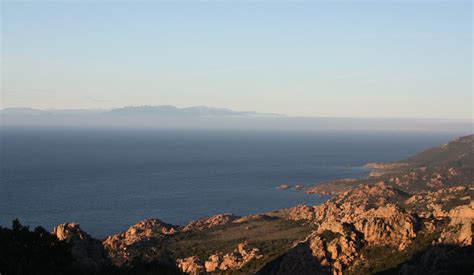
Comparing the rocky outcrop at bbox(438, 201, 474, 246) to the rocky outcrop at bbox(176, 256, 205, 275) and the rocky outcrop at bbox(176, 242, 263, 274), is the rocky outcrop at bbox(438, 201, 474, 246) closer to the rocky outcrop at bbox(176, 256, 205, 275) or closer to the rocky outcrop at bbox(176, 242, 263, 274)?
the rocky outcrop at bbox(176, 242, 263, 274)

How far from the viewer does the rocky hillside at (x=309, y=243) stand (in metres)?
47.1

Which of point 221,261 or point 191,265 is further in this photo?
point 221,261

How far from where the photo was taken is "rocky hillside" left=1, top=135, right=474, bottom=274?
47.1 metres

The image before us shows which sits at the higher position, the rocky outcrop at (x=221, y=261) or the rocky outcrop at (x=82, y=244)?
the rocky outcrop at (x=82, y=244)

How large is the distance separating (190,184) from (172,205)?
1627 inches

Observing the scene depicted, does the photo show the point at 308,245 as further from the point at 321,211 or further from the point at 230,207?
the point at 230,207

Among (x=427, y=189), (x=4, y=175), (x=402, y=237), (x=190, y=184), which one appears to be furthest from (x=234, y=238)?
(x=4, y=175)

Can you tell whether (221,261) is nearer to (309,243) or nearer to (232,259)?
(232,259)

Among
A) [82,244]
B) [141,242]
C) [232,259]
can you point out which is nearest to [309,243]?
[232,259]

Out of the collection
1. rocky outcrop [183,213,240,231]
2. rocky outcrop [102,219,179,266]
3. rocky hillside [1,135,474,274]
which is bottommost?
rocky outcrop [183,213,240,231]

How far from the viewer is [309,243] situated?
59.2 m

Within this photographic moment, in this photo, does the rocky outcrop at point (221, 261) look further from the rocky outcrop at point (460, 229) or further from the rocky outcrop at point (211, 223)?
the rocky outcrop at point (211, 223)

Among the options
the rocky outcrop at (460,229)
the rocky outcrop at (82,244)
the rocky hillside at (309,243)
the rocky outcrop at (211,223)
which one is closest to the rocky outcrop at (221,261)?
the rocky hillside at (309,243)

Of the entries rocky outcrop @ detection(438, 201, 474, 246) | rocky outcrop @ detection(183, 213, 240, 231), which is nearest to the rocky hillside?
rocky outcrop @ detection(438, 201, 474, 246)
